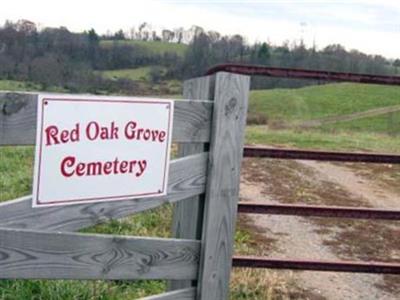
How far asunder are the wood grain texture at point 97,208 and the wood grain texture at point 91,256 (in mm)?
38

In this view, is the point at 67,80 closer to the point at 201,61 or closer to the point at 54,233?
the point at 201,61

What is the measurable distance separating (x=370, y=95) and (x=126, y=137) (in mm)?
41834

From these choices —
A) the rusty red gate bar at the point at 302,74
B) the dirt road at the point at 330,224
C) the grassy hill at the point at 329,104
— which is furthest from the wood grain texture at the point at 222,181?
the grassy hill at the point at 329,104

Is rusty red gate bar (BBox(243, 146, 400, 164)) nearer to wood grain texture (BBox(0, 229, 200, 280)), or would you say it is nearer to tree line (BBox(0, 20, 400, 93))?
wood grain texture (BBox(0, 229, 200, 280))

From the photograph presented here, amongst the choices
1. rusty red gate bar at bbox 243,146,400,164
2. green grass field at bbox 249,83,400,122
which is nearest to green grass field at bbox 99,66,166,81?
green grass field at bbox 249,83,400,122

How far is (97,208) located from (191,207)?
2.08 ft

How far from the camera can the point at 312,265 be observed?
11.2ft

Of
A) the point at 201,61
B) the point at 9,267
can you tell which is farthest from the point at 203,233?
the point at 201,61

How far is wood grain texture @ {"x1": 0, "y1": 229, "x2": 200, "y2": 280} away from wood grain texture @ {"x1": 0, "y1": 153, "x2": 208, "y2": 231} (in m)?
0.04

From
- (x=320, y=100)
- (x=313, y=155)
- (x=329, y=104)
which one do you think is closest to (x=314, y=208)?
(x=313, y=155)

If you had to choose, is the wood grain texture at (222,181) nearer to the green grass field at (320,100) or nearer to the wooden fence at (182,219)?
the wooden fence at (182,219)

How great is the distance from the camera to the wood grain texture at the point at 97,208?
6.95 feet

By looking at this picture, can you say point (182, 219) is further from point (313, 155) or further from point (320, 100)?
point (320, 100)

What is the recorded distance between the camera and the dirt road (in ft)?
13.6
